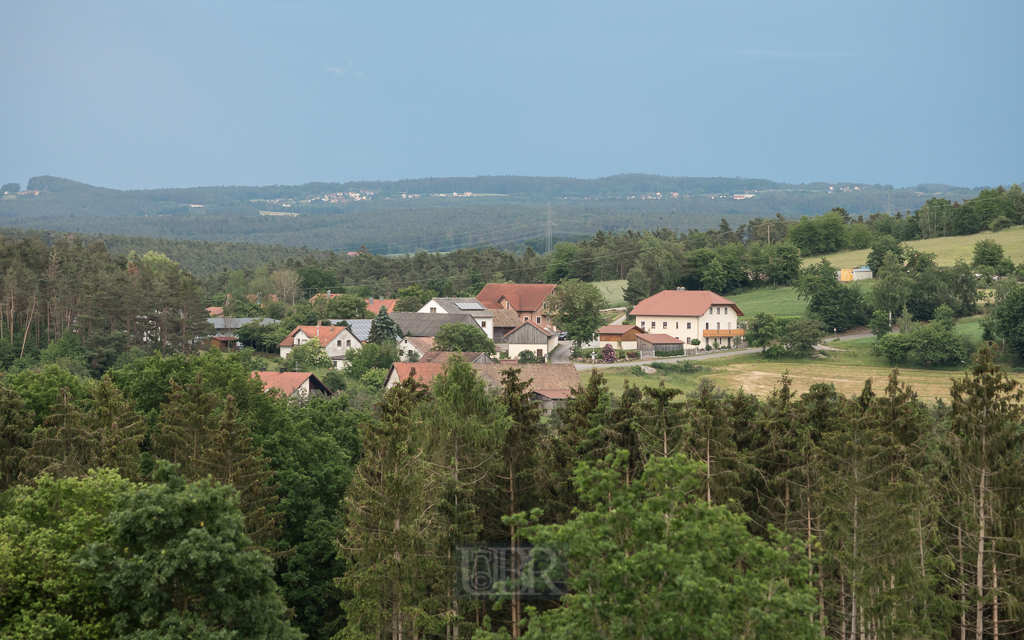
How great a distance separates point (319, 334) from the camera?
268 ft

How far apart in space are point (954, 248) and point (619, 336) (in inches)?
1942

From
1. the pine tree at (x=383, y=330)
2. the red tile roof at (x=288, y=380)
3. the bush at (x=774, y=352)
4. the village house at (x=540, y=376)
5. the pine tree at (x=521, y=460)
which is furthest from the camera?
the pine tree at (x=383, y=330)

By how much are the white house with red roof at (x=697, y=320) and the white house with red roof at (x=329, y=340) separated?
26012 millimetres

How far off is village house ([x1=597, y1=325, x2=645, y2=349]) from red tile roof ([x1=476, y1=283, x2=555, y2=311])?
52.4 ft

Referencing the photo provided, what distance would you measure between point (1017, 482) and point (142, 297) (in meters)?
66.7

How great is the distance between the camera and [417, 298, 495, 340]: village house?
301ft

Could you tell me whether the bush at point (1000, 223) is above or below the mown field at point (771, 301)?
above

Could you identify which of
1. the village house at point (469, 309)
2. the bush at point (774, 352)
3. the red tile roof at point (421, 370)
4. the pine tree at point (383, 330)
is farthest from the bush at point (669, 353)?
the red tile roof at point (421, 370)

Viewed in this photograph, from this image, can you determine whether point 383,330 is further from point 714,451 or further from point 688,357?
point 714,451

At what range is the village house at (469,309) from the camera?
91.6m

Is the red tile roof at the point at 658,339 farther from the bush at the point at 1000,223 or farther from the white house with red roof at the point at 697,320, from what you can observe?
the bush at the point at 1000,223

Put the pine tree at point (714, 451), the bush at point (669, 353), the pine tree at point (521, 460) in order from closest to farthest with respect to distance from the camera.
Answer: the pine tree at point (714, 451)
the pine tree at point (521, 460)
the bush at point (669, 353)

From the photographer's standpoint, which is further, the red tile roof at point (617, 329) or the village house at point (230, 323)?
the village house at point (230, 323)

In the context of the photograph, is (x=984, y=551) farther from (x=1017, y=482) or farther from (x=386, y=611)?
(x=386, y=611)
